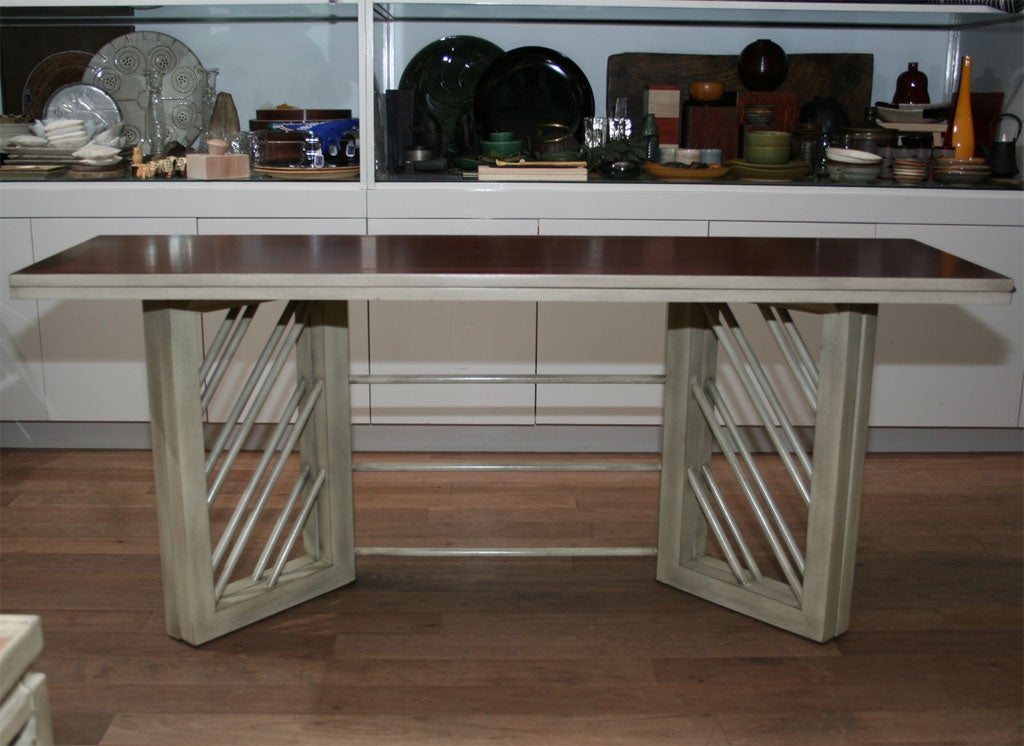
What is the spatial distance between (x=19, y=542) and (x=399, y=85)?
194 centimetres

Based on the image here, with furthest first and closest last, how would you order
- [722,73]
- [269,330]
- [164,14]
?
[722,73], [164,14], [269,330]

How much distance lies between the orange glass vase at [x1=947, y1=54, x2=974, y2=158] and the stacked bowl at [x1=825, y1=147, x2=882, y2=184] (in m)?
0.32

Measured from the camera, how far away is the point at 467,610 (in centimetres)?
→ 260

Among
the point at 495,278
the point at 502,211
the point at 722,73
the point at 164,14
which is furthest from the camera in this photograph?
the point at 722,73

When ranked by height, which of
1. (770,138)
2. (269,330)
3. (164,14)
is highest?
(164,14)

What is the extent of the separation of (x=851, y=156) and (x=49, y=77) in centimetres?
270

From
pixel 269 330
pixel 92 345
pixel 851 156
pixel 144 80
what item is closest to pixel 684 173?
pixel 851 156

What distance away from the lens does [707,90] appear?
3.72 meters

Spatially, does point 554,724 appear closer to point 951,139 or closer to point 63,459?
point 63,459

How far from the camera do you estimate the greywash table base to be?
2082 millimetres

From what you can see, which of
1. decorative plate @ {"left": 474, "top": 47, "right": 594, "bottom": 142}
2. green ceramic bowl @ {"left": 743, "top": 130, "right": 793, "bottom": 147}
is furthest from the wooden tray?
green ceramic bowl @ {"left": 743, "top": 130, "right": 793, "bottom": 147}

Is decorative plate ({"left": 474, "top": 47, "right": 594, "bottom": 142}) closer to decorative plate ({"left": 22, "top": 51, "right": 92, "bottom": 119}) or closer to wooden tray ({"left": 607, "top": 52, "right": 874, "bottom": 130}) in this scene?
wooden tray ({"left": 607, "top": 52, "right": 874, "bottom": 130})

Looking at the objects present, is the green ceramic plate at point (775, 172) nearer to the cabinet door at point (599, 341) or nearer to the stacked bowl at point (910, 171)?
the stacked bowl at point (910, 171)

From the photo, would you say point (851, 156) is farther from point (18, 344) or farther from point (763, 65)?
point (18, 344)
